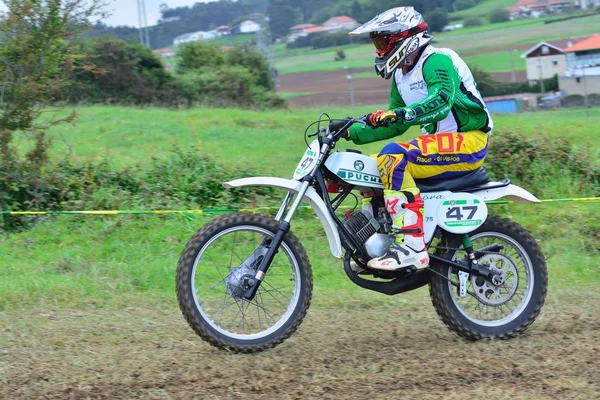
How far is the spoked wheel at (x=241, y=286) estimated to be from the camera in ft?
16.3

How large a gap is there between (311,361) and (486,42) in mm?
29523

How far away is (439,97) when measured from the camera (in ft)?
16.7

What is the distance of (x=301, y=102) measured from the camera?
32031mm

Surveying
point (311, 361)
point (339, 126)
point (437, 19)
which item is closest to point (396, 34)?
point (339, 126)

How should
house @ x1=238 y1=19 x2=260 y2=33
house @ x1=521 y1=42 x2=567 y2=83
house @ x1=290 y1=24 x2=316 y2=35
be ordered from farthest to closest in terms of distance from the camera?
1. house @ x1=238 y1=19 x2=260 y2=33
2. house @ x1=290 y1=24 x2=316 y2=35
3. house @ x1=521 y1=42 x2=567 y2=83

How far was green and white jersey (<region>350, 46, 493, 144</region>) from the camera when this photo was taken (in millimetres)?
5090

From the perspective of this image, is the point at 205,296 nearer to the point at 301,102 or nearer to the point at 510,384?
the point at 510,384

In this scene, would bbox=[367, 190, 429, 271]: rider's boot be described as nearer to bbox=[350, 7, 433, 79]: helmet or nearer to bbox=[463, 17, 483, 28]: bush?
bbox=[350, 7, 433, 79]: helmet

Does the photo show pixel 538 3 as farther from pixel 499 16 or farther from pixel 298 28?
pixel 298 28

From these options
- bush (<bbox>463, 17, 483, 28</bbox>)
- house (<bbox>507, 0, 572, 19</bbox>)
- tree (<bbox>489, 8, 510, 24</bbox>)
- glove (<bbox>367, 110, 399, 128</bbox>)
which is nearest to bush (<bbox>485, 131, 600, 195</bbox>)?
glove (<bbox>367, 110, 399, 128</bbox>)

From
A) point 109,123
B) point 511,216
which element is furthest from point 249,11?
point 511,216

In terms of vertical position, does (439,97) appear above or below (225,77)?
below

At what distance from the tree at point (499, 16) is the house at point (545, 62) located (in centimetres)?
1239

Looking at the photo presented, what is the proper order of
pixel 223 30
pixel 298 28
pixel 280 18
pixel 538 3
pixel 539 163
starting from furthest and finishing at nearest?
pixel 280 18 < pixel 223 30 < pixel 298 28 < pixel 538 3 < pixel 539 163
